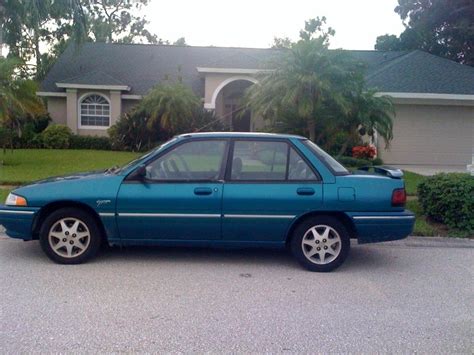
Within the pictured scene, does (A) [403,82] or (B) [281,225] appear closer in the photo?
(B) [281,225]

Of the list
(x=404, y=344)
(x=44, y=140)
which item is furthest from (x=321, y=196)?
(x=44, y=140)

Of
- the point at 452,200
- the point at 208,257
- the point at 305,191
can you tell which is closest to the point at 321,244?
the point at 305,191

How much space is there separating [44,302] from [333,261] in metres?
3.19

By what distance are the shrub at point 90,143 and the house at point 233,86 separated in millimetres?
1557

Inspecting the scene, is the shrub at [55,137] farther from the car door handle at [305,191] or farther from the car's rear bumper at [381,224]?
the car's rear bumper at [381,224]

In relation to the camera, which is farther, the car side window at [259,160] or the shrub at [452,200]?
the shrub at [452,200]

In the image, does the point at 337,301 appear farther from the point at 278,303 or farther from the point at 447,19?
the point at 447,19

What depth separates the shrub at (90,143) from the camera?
21.6 meters

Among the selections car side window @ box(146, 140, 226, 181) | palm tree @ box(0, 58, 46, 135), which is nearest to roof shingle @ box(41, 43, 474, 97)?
palm tree @ box(0, 58, 46, 135)

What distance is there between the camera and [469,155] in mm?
17875

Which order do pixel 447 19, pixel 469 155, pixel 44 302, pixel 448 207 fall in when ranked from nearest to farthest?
pixel 44 302 → pixel 448 207 → pixel 469 155 → pixel 447 19

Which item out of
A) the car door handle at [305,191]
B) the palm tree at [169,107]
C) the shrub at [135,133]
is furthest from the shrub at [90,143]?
the car door handle at [305,191]

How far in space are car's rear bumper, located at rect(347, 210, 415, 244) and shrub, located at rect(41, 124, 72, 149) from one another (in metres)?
17.3

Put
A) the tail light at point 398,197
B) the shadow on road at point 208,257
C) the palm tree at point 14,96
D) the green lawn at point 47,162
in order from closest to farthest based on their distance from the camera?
the tail light at point 398,197, the shadow on road at point 208,257, the green lawn at point 47,162, the palm tree at point 14,96
